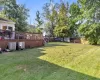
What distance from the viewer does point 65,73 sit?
683cm

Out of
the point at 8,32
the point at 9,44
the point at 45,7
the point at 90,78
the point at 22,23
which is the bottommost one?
the point at 90,78

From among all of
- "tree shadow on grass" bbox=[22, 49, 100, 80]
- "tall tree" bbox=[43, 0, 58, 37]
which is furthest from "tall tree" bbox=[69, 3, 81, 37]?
"tree shadow on grass" bbox=[22, 49, 100, 80]

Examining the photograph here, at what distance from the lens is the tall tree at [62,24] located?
36.1 m

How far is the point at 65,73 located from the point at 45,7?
35.0 metres

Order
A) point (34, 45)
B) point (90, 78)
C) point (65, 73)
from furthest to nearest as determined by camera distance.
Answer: point (34, 45)
point (65, 73)
point (90, 78)

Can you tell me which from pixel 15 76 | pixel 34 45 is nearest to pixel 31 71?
pixel 15 76

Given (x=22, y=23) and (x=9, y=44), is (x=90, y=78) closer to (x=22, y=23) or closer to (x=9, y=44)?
(x=9, y=44)

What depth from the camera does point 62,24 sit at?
36812 mm

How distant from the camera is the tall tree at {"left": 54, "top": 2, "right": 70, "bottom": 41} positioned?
36.1 metres

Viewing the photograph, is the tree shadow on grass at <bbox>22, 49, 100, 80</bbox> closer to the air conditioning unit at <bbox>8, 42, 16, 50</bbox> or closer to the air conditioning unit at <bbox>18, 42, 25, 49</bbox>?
the air conditioning unit at <bbox>8, 42, 16, 50</bbox>

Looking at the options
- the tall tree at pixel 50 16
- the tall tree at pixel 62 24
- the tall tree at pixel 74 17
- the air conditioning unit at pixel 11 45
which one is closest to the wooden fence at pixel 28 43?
the air conditioning unit at pixel 11 45

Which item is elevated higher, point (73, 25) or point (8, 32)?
point (73, 25)

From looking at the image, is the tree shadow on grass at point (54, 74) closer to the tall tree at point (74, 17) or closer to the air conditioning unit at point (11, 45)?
the air conditioning unit at point (11, 45)

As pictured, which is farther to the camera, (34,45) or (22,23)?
(22,23)
